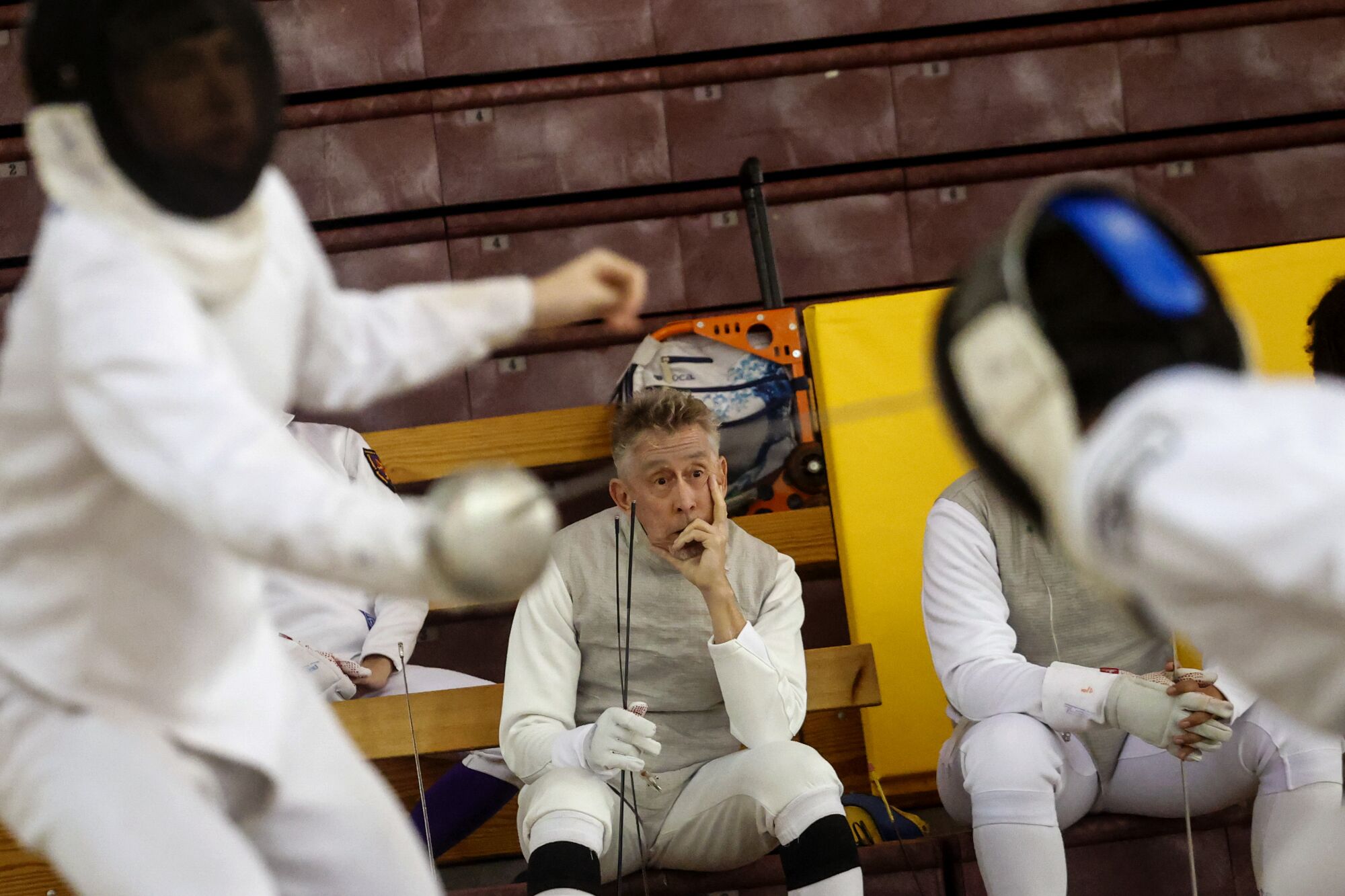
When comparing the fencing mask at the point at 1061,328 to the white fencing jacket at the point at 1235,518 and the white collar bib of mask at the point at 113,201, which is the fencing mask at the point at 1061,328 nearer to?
the white fencing jacket at the point at 1235,518

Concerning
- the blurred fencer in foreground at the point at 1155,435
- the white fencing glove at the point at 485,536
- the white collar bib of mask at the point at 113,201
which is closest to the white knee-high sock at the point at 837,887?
the blurred fencer in foreground at the point at 1155,435

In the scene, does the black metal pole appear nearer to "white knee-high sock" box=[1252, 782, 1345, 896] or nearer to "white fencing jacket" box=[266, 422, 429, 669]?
"white fencing jacket" box=[266, 422, 429, 669]

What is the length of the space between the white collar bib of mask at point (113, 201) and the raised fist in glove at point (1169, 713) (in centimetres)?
139

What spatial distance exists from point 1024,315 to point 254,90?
1.89 ft

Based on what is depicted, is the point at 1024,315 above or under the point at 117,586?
above

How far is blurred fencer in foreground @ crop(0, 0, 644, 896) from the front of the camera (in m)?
0.83

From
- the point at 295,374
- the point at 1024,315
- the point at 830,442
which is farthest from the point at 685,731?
the point at 1024,315

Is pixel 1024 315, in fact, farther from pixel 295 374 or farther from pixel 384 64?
pixel 384 64

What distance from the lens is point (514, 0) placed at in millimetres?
3590

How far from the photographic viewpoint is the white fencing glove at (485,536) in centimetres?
82

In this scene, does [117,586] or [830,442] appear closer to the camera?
[117,586]

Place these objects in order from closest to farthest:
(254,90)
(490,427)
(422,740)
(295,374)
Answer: (254,90), (295,374), (422,740), (490,427)

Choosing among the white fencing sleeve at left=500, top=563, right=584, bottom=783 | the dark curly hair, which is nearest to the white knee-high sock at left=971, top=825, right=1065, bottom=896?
the white fencing sleeve at left=500, top=563, right=584, bottom=783

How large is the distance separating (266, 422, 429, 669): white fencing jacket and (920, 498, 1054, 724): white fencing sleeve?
0.87 m
